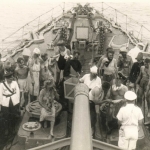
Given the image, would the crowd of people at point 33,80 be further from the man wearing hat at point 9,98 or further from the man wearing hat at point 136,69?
the man wearing hat at point 136,69

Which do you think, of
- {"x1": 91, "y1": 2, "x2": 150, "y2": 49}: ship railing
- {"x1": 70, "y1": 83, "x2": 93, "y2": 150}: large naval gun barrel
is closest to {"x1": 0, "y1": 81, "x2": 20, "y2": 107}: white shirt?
{"x1": 70, "y1": 83, "x2": 93, "y2": 150}: large naval gun barrel

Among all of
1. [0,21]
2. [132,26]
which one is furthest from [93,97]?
[0,21]

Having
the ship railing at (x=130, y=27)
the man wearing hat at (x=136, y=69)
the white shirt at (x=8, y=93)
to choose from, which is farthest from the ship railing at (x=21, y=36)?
the man wearing hat at (x=136, y=69)

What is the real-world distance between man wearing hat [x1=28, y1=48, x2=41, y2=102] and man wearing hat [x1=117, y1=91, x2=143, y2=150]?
10.5 ft

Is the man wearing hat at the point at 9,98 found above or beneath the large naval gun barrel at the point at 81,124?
beneath

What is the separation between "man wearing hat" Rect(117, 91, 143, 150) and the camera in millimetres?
5484

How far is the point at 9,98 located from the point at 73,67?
212 centimetres

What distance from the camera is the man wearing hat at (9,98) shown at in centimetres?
689

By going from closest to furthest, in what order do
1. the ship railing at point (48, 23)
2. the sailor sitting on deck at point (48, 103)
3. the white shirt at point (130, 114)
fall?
the white shirt at point (130, 114), the sailor sitting on deck at point (48, 103), the ship railing at point (48, 23)

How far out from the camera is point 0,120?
7.16 metres

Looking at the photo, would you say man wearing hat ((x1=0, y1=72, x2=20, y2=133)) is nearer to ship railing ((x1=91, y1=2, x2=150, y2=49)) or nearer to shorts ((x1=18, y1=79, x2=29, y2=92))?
shorts ((x1=18, y1=79, x2=29, y2=92))

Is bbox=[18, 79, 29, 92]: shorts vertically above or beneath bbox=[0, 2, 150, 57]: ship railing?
beneath

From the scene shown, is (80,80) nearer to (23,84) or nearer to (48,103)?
(48,103)

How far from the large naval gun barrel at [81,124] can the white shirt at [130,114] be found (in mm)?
990
